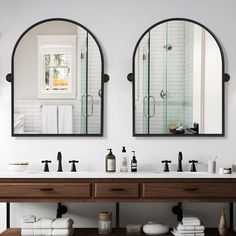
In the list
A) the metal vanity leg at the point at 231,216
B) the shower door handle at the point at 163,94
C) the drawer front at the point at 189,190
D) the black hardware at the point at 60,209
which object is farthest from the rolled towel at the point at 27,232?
the metal vanity leg at the point at 231,216

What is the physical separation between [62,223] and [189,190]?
964 millimetres

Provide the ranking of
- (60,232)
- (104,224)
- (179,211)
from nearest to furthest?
(60,232), (104,224), (179,211)

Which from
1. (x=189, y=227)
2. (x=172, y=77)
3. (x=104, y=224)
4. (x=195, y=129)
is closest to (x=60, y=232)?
(x=104, y=224)

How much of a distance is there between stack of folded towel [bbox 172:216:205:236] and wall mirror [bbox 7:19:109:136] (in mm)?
947

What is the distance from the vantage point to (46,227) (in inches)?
149

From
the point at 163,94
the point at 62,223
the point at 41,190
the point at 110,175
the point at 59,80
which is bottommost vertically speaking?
Result: the point at 62,223

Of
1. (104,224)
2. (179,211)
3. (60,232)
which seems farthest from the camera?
(179,211)

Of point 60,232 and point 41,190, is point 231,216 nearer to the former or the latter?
point 60,232

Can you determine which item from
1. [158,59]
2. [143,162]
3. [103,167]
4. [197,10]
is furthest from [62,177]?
[197,10]

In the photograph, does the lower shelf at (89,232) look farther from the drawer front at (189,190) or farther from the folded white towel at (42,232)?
the drawer front at (189,190)

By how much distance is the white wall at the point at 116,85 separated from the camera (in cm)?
412

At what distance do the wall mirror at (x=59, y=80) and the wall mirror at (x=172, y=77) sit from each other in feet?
1.04

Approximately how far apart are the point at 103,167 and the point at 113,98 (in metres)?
0.56

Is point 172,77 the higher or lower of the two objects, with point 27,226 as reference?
higher
